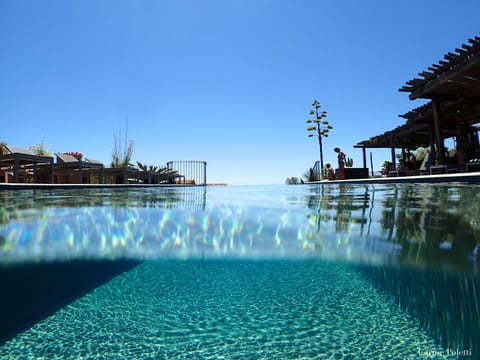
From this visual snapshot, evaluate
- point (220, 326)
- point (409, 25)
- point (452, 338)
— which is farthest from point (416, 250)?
point (409, 25)

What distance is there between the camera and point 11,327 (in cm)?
287

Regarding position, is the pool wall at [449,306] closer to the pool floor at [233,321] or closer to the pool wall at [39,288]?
the pool floor at [233,321]

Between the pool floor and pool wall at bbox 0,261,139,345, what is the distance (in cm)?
20

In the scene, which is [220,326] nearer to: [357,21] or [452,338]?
[452,338]

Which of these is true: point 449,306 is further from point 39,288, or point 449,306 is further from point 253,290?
point 39,288

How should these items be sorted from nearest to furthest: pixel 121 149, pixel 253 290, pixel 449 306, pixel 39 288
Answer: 1. pixel 449 306
2. pixel 39 288
3. pixel 253 290
4. pixel 121 149

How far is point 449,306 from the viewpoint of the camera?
7.18 feet

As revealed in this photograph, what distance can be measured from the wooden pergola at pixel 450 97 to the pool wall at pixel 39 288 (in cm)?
1150

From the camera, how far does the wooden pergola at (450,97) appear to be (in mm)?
8767

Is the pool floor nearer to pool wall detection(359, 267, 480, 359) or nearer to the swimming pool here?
the swimming pool

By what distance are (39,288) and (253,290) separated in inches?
114

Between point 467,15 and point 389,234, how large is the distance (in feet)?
45.8

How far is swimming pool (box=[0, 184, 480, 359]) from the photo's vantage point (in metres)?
2.10

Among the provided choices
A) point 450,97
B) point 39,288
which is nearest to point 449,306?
point 39,288
